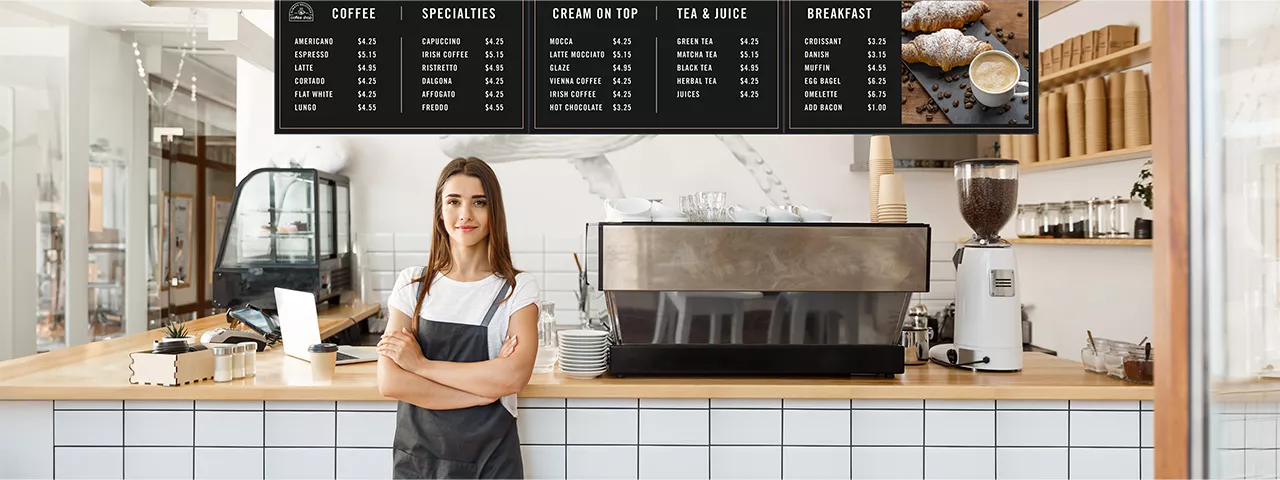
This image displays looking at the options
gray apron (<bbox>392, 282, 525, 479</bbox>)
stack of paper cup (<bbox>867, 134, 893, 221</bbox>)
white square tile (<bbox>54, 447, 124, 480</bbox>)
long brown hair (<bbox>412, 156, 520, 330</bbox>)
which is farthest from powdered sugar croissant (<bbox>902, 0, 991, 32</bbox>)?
white square tile (<bbox>54, 447, 124, 480</bbox>)

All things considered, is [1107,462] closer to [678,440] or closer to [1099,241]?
[678,440]

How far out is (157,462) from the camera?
196cm

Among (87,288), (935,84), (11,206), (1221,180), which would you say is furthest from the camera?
(87,288)

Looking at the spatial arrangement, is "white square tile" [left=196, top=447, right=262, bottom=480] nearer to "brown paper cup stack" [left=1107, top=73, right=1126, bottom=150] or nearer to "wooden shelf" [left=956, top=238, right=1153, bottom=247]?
"wooden shelf" [left=956, top=238, right=1153, bottom=247]

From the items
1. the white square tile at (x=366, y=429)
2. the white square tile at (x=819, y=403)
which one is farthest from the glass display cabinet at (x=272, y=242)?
the white square tile at (x=819, y=403)

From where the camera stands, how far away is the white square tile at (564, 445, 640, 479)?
78.8 inches

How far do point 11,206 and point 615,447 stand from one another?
2.47 meters

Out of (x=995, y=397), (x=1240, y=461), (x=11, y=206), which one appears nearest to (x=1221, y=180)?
(x=1240, y=461)

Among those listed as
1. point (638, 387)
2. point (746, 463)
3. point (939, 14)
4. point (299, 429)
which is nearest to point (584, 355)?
point (638, 387)

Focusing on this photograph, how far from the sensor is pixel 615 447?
2.00 meters

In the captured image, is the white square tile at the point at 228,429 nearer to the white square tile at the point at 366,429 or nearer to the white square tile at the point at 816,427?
the white square tile at the point at 366,429

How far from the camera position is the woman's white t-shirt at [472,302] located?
1820 millimetres

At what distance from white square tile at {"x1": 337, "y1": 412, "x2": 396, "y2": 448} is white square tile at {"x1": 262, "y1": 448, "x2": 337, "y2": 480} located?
55mm

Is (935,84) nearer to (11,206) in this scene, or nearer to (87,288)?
(11,206)
